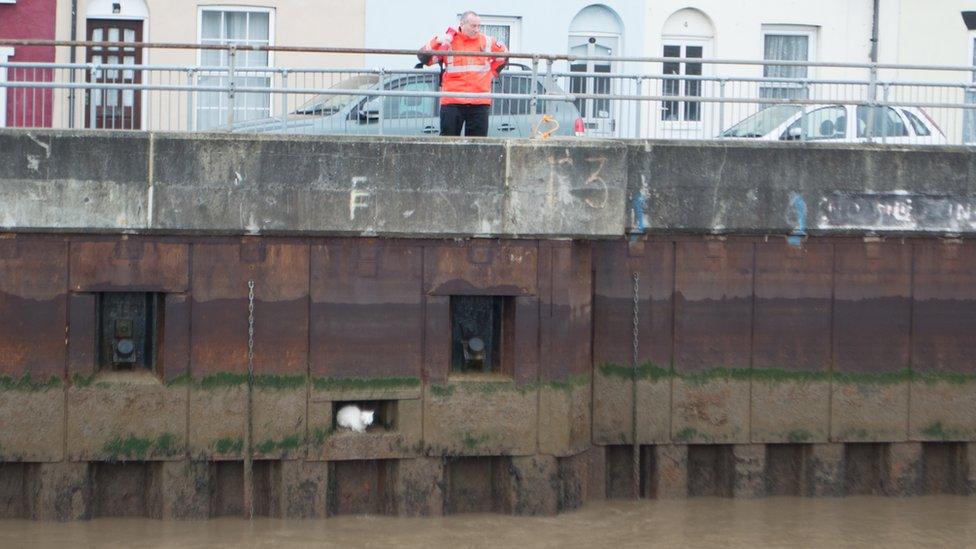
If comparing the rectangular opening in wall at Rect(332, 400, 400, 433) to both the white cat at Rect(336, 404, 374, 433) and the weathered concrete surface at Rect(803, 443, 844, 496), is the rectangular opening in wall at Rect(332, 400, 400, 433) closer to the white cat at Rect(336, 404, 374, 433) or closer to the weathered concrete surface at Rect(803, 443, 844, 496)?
the white cat at Rect(336, 404, 374, 433)

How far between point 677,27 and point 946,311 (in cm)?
1131

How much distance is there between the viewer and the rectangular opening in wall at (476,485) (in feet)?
42.3

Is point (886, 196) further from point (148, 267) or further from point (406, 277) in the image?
point (148, 267)

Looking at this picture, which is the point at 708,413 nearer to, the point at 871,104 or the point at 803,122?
the point at 803,122

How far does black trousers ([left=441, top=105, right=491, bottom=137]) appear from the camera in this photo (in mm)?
13664

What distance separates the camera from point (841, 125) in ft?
49.0

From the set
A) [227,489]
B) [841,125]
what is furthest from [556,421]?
[841,125]

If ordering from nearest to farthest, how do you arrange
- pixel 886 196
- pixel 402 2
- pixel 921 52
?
pixel 886 196 → pixel 402 2 → pixel 921 52

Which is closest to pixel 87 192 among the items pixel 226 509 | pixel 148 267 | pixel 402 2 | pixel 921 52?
pixel 148 267

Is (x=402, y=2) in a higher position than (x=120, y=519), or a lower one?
higher

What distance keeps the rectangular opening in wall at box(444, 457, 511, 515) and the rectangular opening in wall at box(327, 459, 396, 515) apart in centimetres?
52

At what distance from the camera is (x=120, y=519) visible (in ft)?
41.1

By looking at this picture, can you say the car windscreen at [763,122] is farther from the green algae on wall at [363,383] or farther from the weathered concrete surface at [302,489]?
the weathered concrete surface at [302,489]

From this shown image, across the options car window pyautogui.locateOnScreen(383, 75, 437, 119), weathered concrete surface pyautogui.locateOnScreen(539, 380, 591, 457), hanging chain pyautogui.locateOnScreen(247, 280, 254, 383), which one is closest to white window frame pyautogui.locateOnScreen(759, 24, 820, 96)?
car window pyautogui.locateOnScreen(383, 75, 437, 119)
